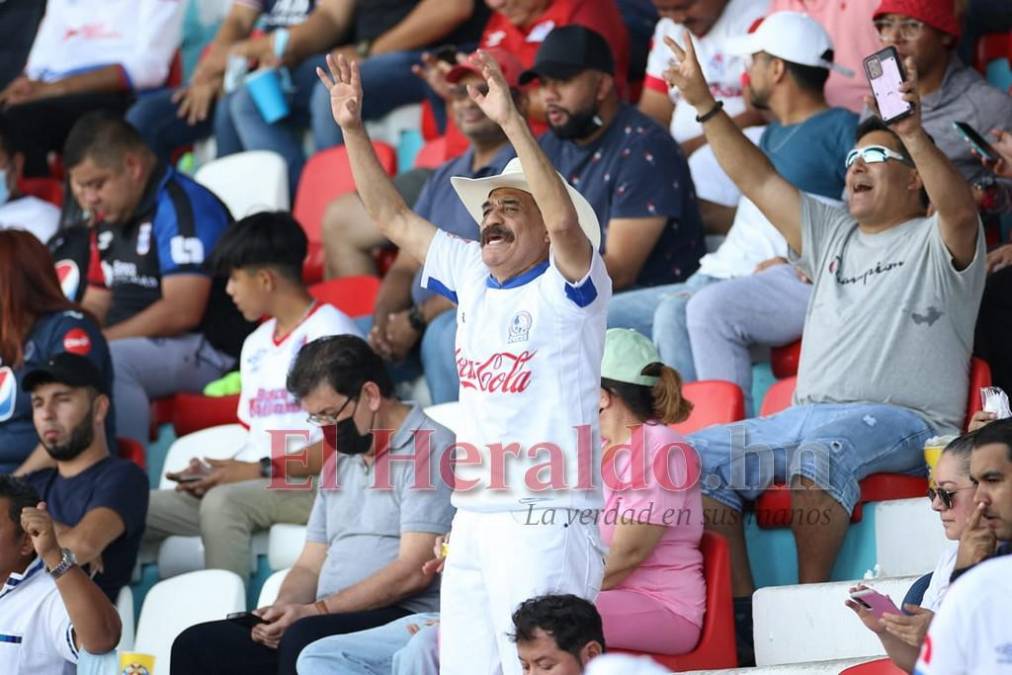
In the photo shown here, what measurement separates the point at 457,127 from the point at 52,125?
2510 mm

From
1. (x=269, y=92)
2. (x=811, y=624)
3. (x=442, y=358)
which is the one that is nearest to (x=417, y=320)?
(x=442, y=358)

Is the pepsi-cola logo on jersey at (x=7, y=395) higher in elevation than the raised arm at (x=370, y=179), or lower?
lower

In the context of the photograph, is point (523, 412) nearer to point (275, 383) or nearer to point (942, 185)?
point (942, 185)

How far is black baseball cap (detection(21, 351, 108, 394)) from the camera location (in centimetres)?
541

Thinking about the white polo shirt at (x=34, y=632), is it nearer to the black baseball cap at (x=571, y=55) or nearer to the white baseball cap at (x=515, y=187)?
the white baseball cap at (x=515, y=187)

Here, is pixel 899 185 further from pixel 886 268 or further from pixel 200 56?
pixel 200 56

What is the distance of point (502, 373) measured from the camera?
381 centimetres

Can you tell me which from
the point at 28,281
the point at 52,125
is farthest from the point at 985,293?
the point at 52,125

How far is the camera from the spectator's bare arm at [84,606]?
4477 mm

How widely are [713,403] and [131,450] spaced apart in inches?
86.9

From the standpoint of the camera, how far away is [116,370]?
652 centimetres

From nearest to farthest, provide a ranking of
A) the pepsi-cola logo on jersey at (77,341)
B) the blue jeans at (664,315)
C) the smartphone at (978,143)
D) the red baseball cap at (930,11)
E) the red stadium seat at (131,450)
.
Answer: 1. the smartphone at (978,143)
2. the blue jeans at (664,315)
3. the red baseball cap at (930,11)
4. the pepsi-cola logo on jersey at (77,341)
5. the red stadium seat at (131,450)

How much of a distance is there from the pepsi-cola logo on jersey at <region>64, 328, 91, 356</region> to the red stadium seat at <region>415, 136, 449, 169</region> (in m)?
1.87

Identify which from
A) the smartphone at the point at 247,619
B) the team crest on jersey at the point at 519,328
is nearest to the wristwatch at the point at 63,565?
the smartphone at the point at 247,619
